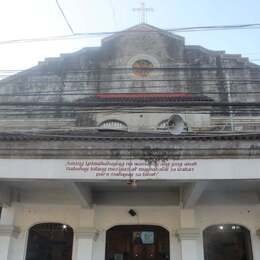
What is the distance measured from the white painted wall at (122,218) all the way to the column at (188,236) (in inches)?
1.3

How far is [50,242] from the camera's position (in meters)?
12.2

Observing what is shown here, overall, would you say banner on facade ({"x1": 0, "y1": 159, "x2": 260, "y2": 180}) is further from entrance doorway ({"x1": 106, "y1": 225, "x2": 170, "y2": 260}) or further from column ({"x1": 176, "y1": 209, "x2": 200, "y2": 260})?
entrance doorway ({"x1": 106, "y1": 225, "x2": 170, "y2": 260})

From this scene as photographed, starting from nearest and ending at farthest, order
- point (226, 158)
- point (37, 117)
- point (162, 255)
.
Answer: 1. point (226, 158)
2. point (162, 255)
3. point (37, 117)

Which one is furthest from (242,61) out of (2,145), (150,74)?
(2,145)

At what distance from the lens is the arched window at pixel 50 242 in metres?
12.0

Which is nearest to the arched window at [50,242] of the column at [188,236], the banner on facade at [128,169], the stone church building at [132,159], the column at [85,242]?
the stone church building at [132,159]

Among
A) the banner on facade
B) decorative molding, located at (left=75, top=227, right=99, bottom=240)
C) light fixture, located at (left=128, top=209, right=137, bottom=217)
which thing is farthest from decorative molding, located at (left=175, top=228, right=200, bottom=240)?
decorative molding, located at (left=75, top=227, right=99, bottom=240)

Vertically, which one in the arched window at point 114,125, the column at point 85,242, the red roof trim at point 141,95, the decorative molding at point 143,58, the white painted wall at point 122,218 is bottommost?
the column at point 85,242

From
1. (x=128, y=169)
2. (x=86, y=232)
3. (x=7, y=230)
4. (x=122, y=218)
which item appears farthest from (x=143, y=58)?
(x=7, y=230)

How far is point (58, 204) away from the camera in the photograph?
12.0 m

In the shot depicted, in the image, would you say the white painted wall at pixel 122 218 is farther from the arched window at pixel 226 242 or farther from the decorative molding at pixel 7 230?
the arched window at pixel 226 242

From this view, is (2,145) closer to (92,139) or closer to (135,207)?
(92,139)

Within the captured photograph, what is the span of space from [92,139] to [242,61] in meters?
10.4

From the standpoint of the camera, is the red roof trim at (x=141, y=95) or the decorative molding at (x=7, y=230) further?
the red roof trim at (x=141, y=95)
